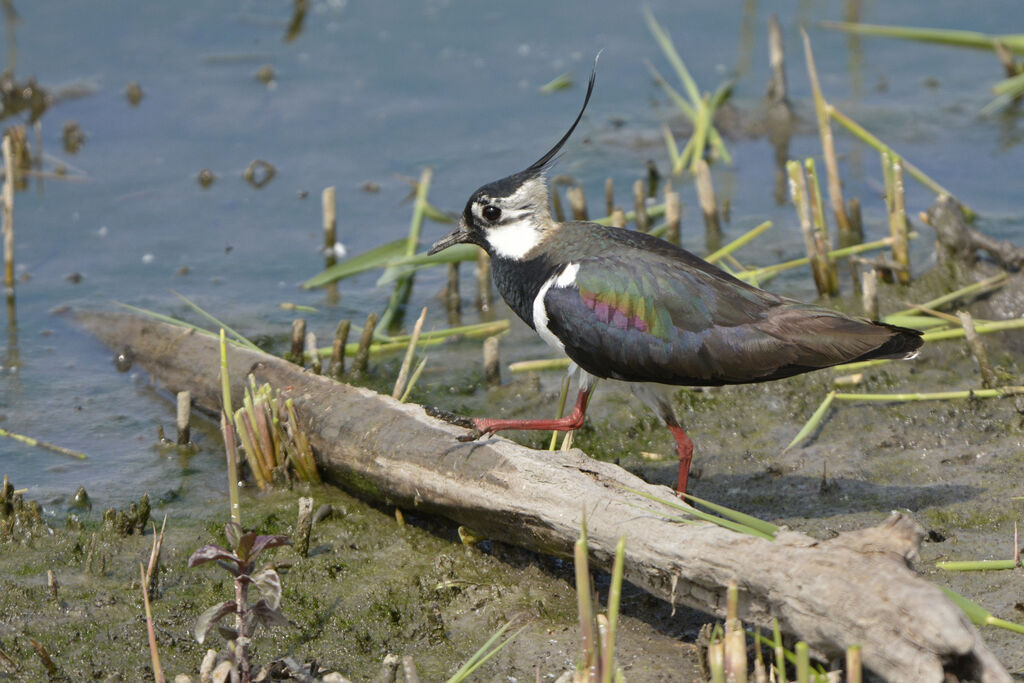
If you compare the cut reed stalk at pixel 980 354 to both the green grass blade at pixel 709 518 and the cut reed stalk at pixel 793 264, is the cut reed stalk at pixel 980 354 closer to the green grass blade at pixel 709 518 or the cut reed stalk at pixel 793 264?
the cut reed stalk at pixel 793 264

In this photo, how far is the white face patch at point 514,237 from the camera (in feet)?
16.9

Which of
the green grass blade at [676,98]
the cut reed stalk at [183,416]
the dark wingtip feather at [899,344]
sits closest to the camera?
the dark wingtip feather at [899,344]

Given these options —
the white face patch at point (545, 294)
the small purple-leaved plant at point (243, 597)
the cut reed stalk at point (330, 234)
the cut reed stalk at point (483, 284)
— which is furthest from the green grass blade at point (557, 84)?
A: the small purple-leaved plant at point (243, 597)

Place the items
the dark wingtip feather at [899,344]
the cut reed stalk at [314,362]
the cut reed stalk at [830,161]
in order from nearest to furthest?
the dark wingtip feather at [899,344] → the cut reed stalk at [314,362] → the cut reed stalk at [830,161]

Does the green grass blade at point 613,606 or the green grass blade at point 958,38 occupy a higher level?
the green grass blade at point 958,38

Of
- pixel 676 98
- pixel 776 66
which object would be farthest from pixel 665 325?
pixel 776 66

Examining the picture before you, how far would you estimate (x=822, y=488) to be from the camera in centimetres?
503

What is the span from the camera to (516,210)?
17.0 feet

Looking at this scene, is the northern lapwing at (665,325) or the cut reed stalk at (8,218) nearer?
the northern lapwing at (665,325)

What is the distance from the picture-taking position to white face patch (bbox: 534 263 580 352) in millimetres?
4816

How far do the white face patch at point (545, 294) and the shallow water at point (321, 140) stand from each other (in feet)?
5.78

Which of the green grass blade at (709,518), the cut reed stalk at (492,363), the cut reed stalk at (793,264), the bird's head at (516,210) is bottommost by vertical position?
the cut reed stalk at (492,363)

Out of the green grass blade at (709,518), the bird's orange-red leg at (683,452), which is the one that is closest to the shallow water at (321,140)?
the bird's orange-red leg at (683,452)

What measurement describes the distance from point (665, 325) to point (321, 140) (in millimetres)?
5480
